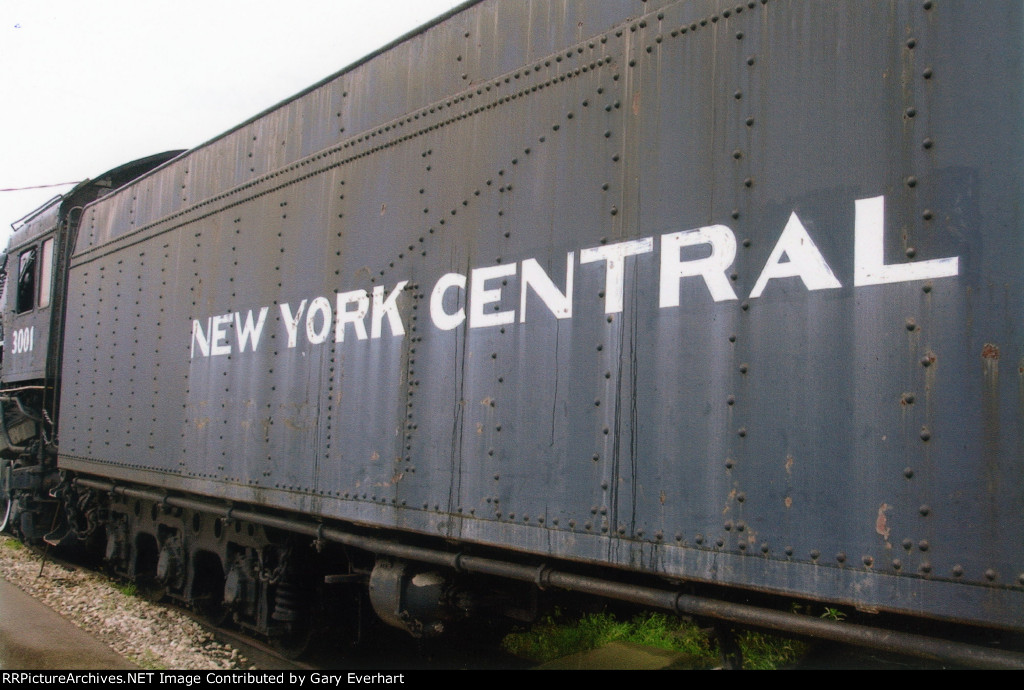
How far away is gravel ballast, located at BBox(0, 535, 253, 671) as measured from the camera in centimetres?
499

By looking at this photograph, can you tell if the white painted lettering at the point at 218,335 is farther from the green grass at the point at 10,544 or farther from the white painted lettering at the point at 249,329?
the green grass at the point at 10,544

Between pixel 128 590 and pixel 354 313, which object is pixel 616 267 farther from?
pixel 128 590

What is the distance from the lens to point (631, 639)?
198 inches

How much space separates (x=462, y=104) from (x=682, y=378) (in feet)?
5.66

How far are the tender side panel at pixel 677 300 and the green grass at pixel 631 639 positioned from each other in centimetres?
216

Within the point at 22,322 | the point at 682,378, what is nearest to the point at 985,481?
the point at 682,378

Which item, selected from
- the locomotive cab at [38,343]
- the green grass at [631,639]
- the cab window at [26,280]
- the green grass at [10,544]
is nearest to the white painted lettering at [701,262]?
the green grass at [631,639]

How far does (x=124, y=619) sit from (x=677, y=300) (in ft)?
17.9

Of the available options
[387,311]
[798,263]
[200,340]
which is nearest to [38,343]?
[200,340]

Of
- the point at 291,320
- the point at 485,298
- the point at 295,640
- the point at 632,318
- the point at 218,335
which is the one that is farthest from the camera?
the point at 295,640

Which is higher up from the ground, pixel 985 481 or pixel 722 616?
pixel 985 481

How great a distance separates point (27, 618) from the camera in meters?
5.91

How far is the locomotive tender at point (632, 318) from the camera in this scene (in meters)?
1.93

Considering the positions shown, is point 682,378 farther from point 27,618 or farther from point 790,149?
point 27,618
